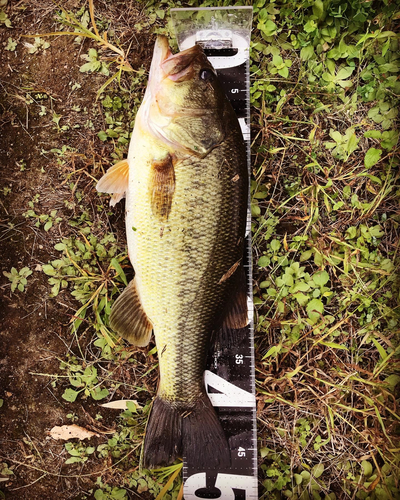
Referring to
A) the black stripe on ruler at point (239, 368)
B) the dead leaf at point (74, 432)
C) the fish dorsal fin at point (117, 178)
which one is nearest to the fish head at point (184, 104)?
the fish dorsal fin at point (117, 178)

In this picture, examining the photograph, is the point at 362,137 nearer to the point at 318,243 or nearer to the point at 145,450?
the point at 318,243

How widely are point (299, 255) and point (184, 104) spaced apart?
131 centimetres

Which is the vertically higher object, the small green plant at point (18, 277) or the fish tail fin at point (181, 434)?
the small green plant at point (18, 277)

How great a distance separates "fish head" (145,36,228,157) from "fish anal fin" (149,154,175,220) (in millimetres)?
107

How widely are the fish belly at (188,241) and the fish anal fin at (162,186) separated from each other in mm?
22

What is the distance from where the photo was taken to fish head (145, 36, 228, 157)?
2014mm

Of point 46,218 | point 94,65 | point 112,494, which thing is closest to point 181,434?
Answer: point 112,494

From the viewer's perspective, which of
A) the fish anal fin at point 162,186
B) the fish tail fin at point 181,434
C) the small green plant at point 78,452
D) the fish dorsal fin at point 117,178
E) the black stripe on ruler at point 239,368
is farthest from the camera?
the small green plant at point 78,452

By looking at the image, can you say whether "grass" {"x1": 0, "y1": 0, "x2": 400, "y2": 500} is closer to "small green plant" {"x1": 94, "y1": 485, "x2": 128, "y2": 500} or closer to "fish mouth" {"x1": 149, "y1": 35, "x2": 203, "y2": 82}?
"small green plant" {"x1": 94, "y1": 485, "x2": 128, "y2": 500}

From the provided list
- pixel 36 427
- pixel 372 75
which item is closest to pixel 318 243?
pixel 372 75

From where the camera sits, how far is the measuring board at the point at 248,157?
2539 mm

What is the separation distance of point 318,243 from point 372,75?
48.2 inches

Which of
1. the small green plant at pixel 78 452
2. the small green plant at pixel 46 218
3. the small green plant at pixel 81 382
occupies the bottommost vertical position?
the small green plant at pixel 78 452

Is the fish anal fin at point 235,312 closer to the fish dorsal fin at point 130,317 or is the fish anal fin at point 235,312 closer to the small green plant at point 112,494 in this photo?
the fish dorsal fin at point 130,317
